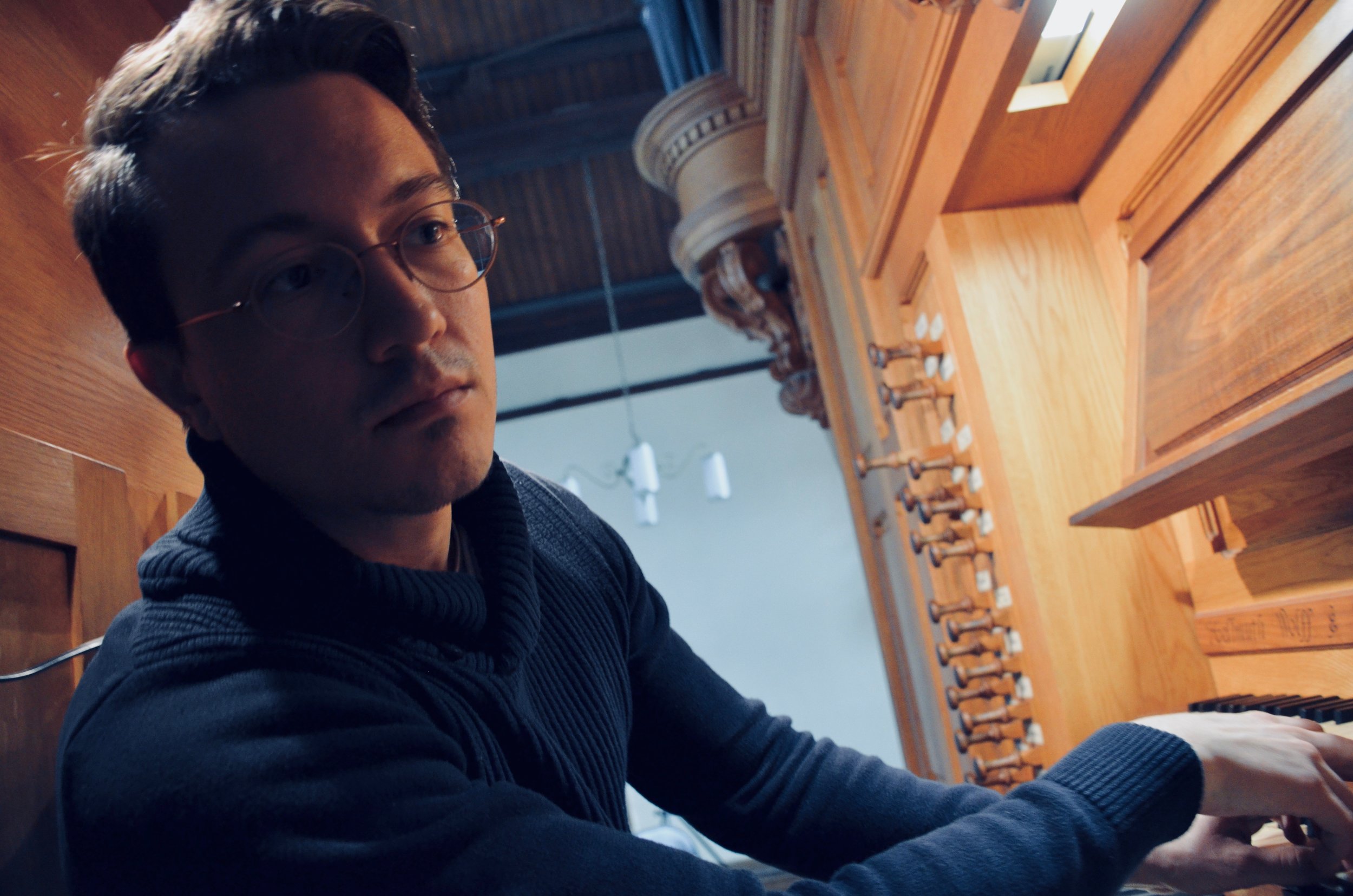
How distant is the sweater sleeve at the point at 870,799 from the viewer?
74cm

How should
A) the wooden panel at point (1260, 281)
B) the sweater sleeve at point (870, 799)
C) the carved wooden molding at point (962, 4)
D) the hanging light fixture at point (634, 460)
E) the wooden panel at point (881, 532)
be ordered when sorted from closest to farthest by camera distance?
the sweater sleeve at point (870, 799)
the wooden panel at point (1260, 281)
the carved wooden molding at point (962, 4)
the wooden panel at point (881, 532)
the hanging light fixture at point (634, 460)

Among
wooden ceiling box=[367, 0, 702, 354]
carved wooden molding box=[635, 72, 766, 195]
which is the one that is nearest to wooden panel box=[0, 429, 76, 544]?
carved wooden molding box=[635, 72, 766, 195]

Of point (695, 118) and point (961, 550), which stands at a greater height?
point (695, 118)

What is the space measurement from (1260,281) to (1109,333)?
0.45 m

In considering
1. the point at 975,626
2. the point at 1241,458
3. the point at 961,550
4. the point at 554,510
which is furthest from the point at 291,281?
the point at 975,626

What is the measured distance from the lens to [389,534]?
967 mm

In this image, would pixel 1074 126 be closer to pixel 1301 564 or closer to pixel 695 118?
pixel 1301 564

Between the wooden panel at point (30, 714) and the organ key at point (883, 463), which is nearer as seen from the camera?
the wooden panel at point (30, 714)

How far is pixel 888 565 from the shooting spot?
9.49 ft

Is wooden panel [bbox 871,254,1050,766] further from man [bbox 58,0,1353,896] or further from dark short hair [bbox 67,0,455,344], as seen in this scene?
dark short hair [bbox 67,0,455,344]

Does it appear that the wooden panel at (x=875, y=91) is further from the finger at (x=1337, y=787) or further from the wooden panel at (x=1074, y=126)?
the finger at (x=1337, y=787)

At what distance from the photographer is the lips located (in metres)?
0.90

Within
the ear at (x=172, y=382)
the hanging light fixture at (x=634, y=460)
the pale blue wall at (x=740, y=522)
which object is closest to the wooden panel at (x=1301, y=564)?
the ear at (x=172, y=382)

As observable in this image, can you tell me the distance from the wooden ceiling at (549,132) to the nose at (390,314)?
430cm
